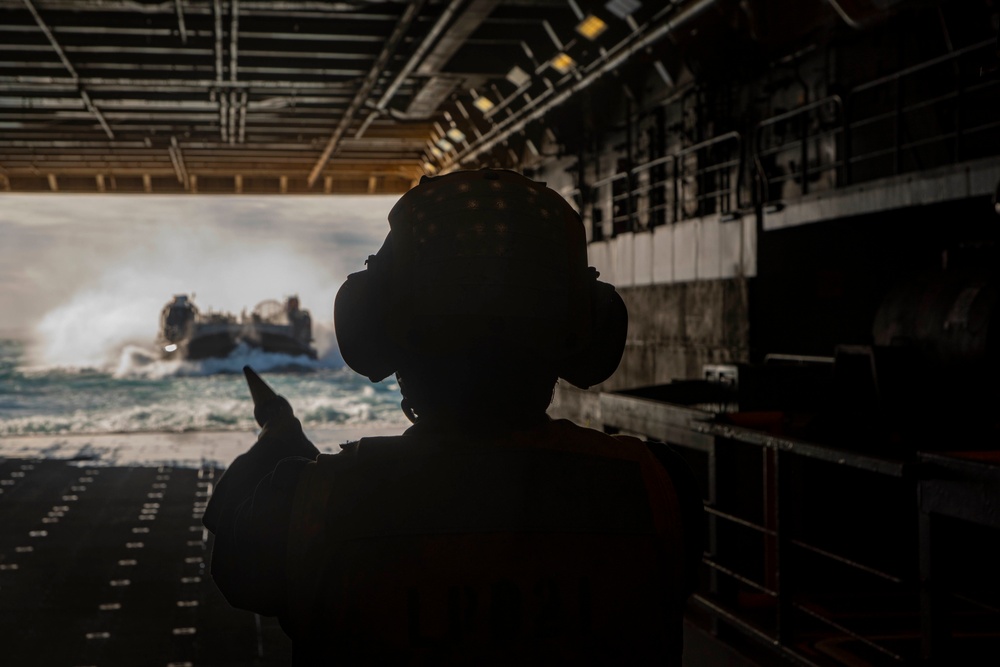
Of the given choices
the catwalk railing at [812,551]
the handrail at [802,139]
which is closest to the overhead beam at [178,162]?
the handrail at [802,139]

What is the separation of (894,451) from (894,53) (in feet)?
30.6

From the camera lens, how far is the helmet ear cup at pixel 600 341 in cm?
208

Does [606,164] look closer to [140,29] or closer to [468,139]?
[468,139]

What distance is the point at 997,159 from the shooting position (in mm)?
7680

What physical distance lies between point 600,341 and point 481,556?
1.90 feet

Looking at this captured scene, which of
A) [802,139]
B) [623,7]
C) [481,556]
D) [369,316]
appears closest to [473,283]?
[369,316]

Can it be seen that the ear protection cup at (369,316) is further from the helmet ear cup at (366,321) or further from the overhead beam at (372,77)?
the overhead beam at (372,77)

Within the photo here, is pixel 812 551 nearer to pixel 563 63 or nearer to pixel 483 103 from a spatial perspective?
pixel 563 63

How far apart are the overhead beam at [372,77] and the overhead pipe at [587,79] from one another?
309 centimetres

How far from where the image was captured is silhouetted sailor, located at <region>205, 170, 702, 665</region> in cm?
178

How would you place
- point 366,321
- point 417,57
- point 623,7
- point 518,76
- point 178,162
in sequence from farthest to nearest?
point 178,162 < point 518,76 < point 417,57 < point 623,7 < point 366,321

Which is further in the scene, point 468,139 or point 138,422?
point 138,422

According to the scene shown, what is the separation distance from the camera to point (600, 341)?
6.96 feet

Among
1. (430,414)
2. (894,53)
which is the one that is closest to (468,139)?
(894,53)
